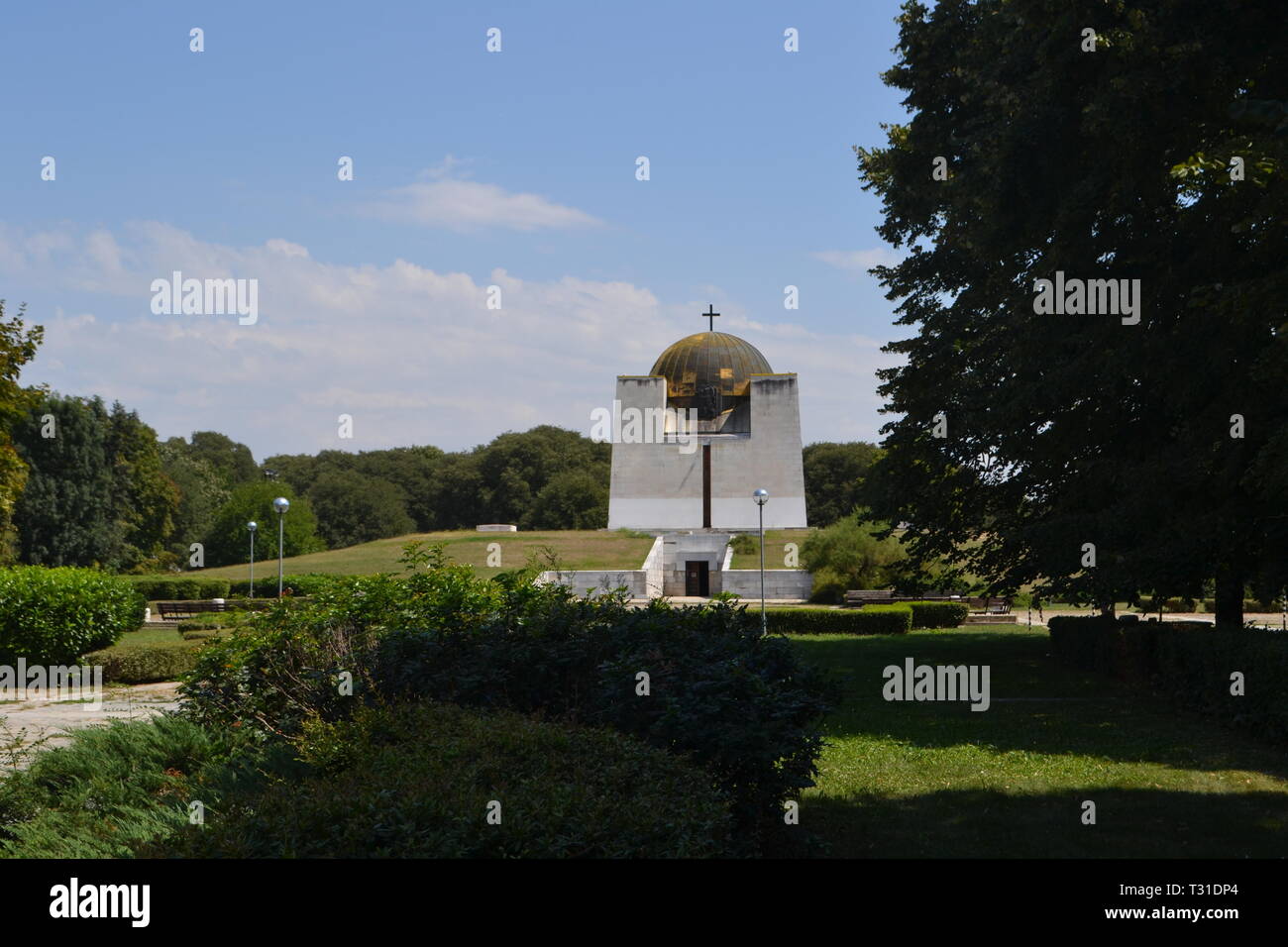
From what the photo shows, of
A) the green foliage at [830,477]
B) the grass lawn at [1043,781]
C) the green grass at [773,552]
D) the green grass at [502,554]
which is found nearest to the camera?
the grass lawn at [1043,781]

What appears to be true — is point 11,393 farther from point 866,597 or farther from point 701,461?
point 701,461

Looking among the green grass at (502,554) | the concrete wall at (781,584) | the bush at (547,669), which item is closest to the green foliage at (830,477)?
the green grass at (502,554)

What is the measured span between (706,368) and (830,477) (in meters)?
18.8

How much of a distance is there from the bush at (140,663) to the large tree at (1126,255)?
1240cm

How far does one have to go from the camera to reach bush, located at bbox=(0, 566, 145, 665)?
50.9 ft

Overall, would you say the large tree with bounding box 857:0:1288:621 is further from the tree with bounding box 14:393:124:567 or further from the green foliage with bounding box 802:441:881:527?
the green foliage with bounding box 802:441:881:527

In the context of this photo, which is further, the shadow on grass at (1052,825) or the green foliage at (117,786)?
the shadow on grass at (1052,825)

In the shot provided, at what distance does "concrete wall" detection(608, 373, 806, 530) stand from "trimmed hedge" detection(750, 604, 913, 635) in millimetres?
23365

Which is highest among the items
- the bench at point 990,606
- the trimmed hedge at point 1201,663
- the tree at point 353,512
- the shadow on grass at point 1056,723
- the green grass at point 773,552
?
the tree at point 353,512

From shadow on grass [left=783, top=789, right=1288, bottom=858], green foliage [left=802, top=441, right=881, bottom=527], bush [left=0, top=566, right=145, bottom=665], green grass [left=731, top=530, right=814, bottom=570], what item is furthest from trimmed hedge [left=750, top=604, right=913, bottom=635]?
green foliage [left=802, top=441, right=881, bottom=527]

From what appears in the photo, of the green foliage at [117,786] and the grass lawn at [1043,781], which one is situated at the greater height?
the green foliage at [117,786]

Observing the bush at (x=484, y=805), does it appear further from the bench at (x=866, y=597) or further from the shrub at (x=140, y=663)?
the bench at (x=866, y=597)

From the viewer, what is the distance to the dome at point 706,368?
4944 centimetres
